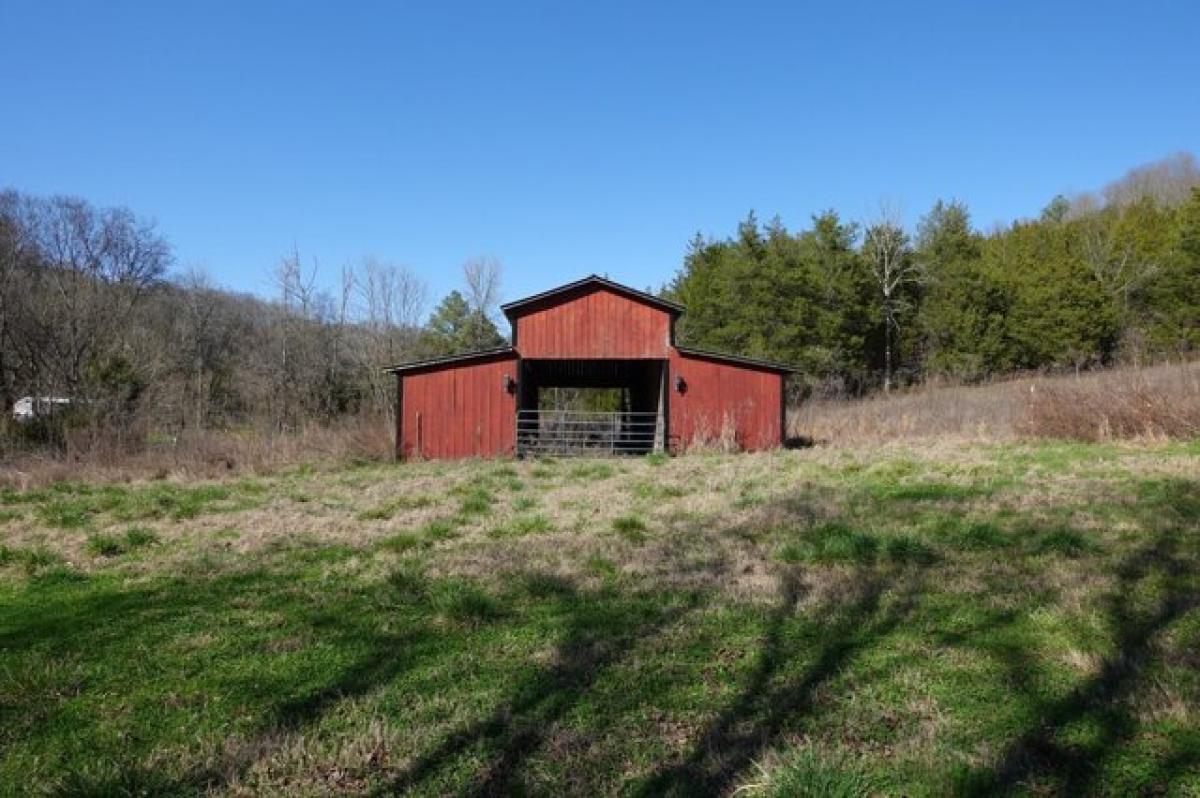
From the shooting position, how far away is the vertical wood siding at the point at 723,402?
2167 cm

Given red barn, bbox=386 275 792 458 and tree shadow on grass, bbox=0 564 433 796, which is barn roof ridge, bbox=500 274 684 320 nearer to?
red barn, bbox=386 275 792 458

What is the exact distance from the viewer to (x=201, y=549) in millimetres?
8047

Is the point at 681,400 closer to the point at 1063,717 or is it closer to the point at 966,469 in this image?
the point at 966,469

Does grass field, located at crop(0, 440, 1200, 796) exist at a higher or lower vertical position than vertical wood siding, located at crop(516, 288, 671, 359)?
lower

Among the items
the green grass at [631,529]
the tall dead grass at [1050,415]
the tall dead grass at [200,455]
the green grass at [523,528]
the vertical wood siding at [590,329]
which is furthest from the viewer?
the vertical wood siding at [590,329]

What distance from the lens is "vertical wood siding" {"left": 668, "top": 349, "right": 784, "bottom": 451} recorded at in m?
21.7

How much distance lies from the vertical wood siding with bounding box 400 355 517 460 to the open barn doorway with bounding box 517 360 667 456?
482 mm

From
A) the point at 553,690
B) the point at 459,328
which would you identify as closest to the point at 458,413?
the point at 553,690

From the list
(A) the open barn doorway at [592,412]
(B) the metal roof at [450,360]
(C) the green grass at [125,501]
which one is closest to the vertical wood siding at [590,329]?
(B) the metal roof at [450,360]

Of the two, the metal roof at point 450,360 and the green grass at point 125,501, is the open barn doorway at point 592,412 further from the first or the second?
the green grass at point 125,501

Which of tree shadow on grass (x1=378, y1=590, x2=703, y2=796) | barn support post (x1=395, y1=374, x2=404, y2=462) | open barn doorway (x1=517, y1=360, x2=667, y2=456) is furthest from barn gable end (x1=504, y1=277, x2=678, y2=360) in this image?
tree shadow on grass (x1=378, y1=590, x2=703, y2=796)

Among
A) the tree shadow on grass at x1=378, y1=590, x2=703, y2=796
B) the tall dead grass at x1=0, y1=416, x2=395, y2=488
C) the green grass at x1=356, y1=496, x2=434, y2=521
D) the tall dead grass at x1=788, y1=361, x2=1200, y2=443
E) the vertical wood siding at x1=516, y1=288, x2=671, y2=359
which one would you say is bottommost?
the tree shadow on grass at x1=378, y1=590, x2=703, y2=796

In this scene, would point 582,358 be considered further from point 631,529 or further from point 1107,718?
point 1107,718

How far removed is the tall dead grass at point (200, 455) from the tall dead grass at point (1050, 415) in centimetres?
1256
